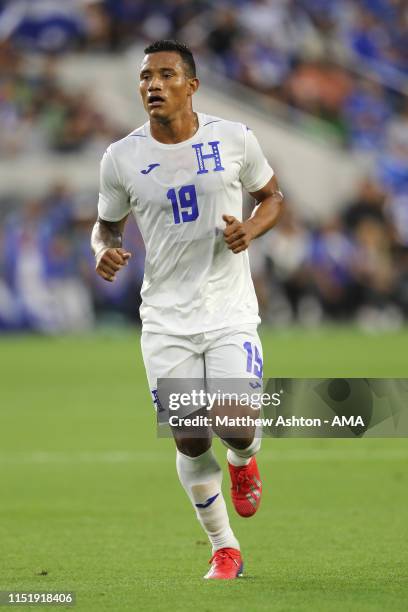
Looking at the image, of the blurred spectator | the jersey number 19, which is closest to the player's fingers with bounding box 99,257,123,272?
the jersey number 19

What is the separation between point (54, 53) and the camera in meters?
27.9

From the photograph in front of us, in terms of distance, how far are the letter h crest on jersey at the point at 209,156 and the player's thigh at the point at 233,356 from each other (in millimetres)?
753

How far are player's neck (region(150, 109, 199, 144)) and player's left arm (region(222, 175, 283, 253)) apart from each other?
1.49 feet

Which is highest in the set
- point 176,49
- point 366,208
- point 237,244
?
point 176,49

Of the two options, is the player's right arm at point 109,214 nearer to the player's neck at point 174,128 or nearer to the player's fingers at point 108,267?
the player's fingers at point 108,267

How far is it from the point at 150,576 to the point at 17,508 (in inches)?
110

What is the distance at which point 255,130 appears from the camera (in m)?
27.8

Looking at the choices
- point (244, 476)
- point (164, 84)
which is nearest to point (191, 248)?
point (164, 84)

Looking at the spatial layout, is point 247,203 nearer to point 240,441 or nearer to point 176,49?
point 176,49

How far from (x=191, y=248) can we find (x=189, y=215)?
15 cm

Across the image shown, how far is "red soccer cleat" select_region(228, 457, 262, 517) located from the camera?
6484 mm

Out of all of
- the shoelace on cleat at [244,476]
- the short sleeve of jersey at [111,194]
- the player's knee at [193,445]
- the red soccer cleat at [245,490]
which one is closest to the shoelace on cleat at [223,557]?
the red soccer cleat at [245,490]

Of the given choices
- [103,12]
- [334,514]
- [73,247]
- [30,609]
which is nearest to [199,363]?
[30,609]

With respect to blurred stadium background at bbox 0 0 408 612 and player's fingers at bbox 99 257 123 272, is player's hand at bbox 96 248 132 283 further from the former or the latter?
blurred stadium background at bbox 0 0 408 612
